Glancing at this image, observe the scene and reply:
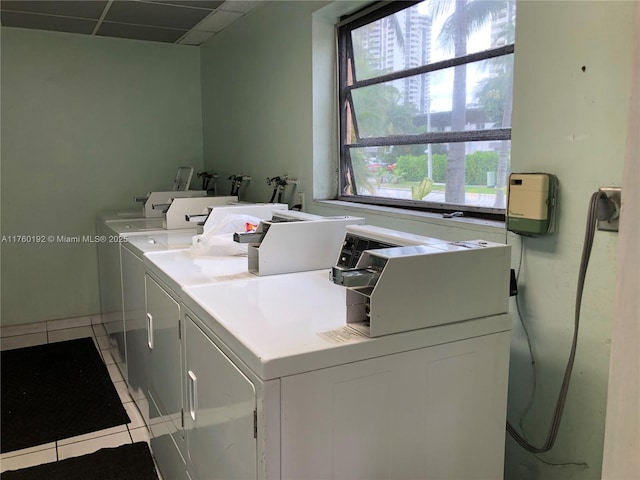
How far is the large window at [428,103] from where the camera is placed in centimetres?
200

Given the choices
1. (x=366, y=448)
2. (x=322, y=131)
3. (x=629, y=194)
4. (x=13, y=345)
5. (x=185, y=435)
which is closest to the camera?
(x=629, y=194)

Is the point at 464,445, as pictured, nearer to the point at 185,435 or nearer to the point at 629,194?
the point at 629,194

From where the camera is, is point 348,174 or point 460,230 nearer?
point 460,230

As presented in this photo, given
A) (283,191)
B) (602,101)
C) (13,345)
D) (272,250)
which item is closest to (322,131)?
(283,191)

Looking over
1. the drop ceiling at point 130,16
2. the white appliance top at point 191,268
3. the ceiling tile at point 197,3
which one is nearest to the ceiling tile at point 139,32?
the drop ceiling at point 130,16

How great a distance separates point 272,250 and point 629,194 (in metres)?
1.15

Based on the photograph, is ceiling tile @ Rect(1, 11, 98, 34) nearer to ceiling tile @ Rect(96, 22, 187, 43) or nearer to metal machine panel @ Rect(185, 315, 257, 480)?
ceiling tile @ Rect(96, 22, 187, 43)

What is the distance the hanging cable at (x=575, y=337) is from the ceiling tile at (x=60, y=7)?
321cm

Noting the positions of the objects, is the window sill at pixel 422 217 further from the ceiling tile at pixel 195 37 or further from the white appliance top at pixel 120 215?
the ceiling tile at pixel 195 37

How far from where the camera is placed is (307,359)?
1.14 m

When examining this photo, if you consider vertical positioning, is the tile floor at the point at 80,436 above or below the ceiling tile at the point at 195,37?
below

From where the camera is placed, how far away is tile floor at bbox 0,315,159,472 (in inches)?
98.1

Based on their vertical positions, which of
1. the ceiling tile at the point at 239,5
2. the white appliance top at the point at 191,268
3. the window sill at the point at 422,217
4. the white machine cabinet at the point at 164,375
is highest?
the ceiling tile at the point at 239,5

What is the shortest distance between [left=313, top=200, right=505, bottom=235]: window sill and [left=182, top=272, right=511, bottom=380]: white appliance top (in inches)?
19.4
